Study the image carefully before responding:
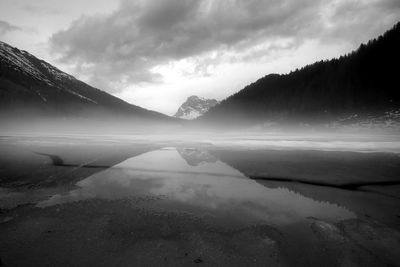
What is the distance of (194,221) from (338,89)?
8660 centimetres

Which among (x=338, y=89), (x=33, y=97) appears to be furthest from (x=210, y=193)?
(x=33, y=97)

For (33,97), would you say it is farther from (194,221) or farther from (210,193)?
(194,221)

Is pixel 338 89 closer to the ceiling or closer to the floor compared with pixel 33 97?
closer to the floor

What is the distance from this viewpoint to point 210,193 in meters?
8.30

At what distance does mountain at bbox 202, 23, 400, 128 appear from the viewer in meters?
66.9

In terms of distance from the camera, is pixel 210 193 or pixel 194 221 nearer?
pixel 194 221

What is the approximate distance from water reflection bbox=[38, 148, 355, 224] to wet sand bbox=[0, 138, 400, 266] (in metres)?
0.04

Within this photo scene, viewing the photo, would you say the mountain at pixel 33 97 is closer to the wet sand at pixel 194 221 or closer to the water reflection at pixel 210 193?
the water reflection at pixel 210 193

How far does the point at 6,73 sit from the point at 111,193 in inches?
8533

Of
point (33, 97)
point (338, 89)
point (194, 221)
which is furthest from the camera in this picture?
point (33, 97)

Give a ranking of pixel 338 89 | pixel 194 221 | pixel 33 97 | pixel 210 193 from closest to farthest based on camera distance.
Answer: pixel 194 221 < pixel 210 193 < pixel 338 89 < pixel 33 97

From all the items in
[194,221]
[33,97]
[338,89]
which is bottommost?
[194,221]

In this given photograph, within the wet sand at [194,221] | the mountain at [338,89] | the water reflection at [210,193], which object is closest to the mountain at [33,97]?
the mountain at [338,89]

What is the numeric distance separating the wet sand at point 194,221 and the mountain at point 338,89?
6869 cm
